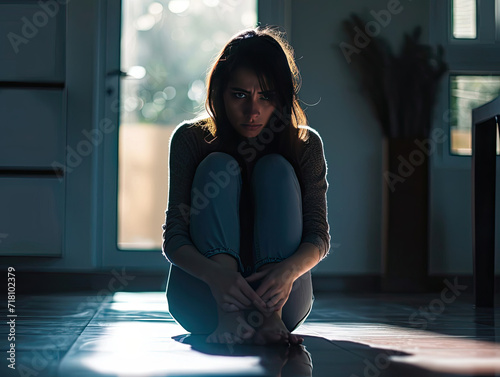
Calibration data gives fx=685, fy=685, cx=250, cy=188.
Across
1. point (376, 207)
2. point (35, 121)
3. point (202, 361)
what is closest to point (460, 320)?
point (202, 361)

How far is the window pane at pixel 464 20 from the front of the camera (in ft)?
10.5

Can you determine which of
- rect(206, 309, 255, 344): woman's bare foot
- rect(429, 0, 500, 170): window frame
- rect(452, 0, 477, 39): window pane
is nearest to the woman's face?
rect(206, 309, 255, 344): woman's bare foot

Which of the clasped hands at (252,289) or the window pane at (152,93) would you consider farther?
the window pane at (152,93)

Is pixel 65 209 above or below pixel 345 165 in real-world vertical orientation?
below

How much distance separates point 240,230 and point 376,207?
6.01 ft

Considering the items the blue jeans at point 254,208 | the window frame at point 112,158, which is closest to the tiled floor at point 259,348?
the blue jeans at point 254,208

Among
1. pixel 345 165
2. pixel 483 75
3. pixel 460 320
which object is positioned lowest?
pixel 460 320

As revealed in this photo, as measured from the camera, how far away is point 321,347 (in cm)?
132

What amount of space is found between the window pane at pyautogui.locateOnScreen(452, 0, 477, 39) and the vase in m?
0.60

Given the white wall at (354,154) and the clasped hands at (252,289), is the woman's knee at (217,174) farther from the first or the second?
the white wall at (354,154)

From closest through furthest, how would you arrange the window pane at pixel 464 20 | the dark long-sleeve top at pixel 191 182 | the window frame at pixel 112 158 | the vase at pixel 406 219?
the dark long-sleeve top at pixel 191 182, the vase at pixel 406 219, the window frame at pixel 112 158, the window pane at pixel 464 20

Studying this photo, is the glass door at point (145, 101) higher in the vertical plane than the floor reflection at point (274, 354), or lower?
higher

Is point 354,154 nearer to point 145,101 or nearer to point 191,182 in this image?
point 145,101

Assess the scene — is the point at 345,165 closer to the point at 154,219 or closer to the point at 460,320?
the point at 154,219
